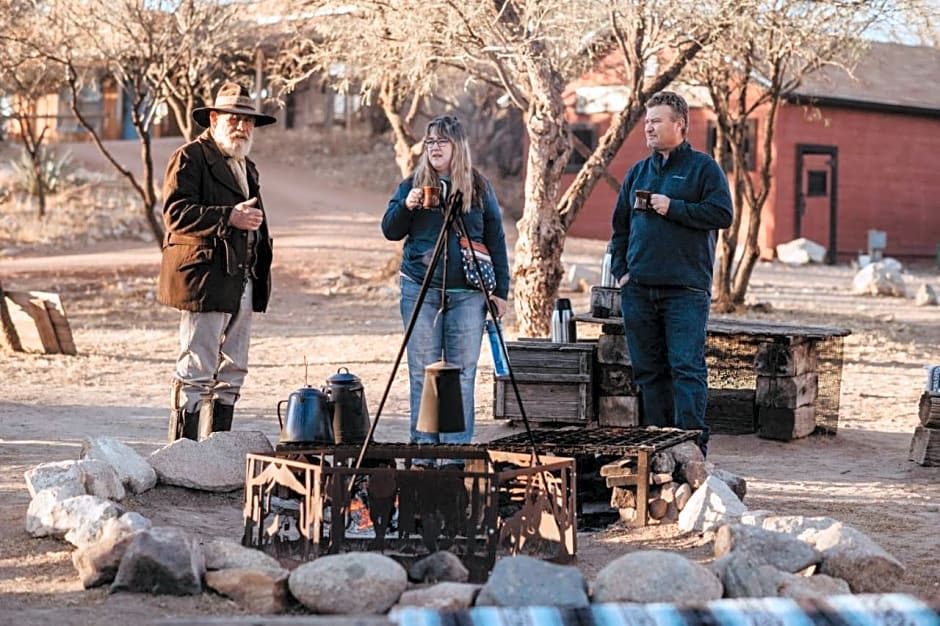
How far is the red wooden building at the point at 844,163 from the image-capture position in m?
27.8

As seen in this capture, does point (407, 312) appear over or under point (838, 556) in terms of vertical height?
over

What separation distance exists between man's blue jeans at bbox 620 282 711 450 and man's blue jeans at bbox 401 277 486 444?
2.76 feet

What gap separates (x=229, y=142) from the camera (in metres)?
6.76

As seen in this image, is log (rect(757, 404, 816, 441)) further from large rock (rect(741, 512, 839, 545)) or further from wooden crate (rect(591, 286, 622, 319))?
large rock (rect(741, 512, 839, 545))

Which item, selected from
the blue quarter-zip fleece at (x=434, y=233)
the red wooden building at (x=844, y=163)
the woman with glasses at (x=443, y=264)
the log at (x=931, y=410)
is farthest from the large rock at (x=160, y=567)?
the red wooden building at (x=844, y=163)

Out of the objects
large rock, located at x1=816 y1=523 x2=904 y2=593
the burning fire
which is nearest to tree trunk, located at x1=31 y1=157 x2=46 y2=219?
the burning fire

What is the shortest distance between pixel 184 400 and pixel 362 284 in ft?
43.9

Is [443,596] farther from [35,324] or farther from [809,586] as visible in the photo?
[35,324]

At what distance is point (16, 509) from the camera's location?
5.81m

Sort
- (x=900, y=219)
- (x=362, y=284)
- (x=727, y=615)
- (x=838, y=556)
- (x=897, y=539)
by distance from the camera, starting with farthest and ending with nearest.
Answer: (x=900, y=219) → (x=362, y=284) → (x=897, y=539) → (x=838, y=556) → (x=727, y=615)

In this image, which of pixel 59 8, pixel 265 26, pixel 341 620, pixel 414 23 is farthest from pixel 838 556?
pixel 265 26

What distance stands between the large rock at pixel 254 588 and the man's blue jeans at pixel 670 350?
2781 mm

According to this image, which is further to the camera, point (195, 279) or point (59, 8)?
point (59, 8)

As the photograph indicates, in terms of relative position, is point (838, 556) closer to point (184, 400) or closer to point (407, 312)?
point (407, 312)
